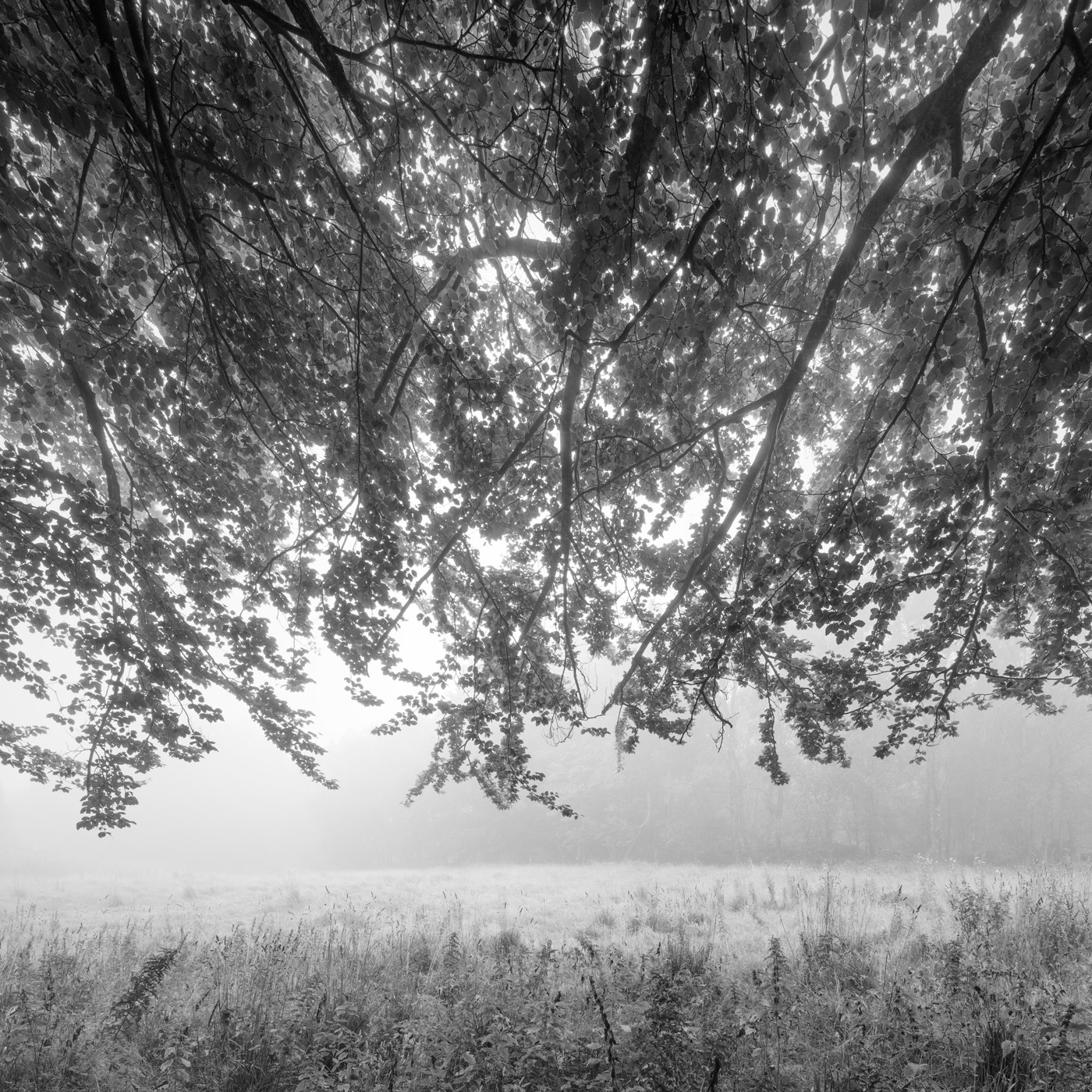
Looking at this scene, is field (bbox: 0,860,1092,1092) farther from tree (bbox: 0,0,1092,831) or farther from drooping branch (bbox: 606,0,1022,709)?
drooping branch (bbox: 606,0,1022,709)

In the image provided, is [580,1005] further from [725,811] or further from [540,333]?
[725,811]

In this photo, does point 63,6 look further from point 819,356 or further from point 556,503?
point 819,356

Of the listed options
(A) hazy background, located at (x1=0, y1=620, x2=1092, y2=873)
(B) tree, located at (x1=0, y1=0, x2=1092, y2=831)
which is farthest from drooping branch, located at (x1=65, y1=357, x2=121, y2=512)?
(A) hazy background, located at (x1=0, y1=620, x2=1092, y2=873)

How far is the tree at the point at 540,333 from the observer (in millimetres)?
2025

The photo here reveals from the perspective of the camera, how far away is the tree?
2025 mm

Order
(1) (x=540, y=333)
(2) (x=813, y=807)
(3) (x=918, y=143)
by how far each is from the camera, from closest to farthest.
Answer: (3) (x=918, y=143), (1) (x=540, y=333), (2) (x=813, y=807)

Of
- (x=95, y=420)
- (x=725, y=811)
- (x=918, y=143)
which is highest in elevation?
(x=918, y=143)

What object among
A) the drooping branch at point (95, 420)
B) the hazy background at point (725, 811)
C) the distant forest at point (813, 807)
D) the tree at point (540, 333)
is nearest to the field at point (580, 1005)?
the tree at point (540, 333)

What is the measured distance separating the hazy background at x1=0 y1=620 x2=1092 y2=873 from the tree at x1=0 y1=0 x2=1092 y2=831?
63.2 ft

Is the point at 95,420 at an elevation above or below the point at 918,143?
below

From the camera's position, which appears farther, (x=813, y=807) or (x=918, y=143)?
(x=813, y=807)

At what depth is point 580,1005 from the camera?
415 cm

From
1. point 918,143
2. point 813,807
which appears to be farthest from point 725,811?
point 918,143

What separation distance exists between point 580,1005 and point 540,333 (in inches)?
220
